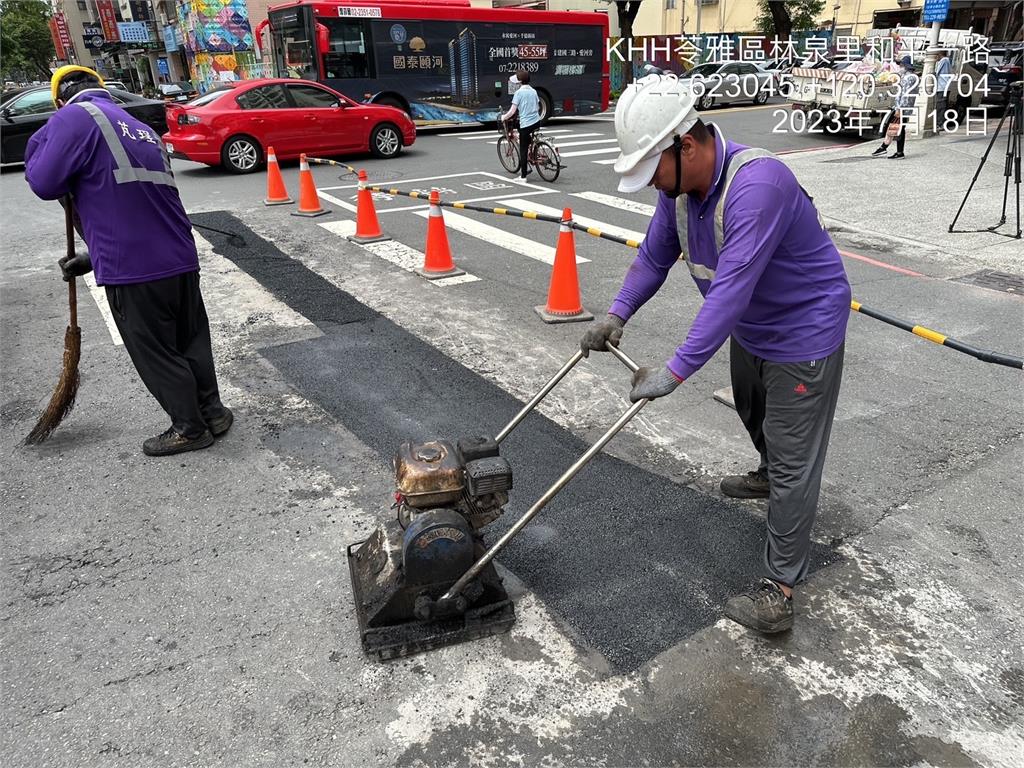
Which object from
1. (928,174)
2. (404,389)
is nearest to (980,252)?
(928,174)

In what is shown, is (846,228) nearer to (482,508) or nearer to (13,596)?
(482,508)

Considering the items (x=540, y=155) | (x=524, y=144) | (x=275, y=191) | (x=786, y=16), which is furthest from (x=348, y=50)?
(x=786, y=16)

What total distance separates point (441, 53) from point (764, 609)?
19.0m

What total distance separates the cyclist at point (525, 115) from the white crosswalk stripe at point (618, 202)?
1.66 m

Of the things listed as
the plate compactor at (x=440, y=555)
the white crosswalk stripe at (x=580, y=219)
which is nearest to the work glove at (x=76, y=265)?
the plate compactor at (x=440, y=555)

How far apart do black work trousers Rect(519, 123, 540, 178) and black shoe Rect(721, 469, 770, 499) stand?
405 inches

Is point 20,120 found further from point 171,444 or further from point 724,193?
point 724,193

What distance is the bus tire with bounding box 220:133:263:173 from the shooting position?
13422 mm

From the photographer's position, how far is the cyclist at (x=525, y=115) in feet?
40.7

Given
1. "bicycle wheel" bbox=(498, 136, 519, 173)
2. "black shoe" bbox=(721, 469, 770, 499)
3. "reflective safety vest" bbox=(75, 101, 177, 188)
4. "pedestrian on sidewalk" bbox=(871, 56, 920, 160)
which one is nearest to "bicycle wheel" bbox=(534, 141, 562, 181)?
"bicycle wheel" bbox=(498, 136, 519, 173)

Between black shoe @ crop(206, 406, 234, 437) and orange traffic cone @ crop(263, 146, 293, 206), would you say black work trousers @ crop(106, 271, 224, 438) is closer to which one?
black shoe @ crop(206, 406, 234, 437)

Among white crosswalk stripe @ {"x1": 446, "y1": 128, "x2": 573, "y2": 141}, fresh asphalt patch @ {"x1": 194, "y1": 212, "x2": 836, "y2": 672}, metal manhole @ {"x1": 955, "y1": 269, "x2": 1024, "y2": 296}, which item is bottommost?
metal manhole @ {"x1": 955, "y1": 269, "x2": 1024, "y2": 296}

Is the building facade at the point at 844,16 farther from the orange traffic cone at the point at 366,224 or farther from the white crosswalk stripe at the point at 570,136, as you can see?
the orange traffic cone at the point at 366,224

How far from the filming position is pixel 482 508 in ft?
8.95
